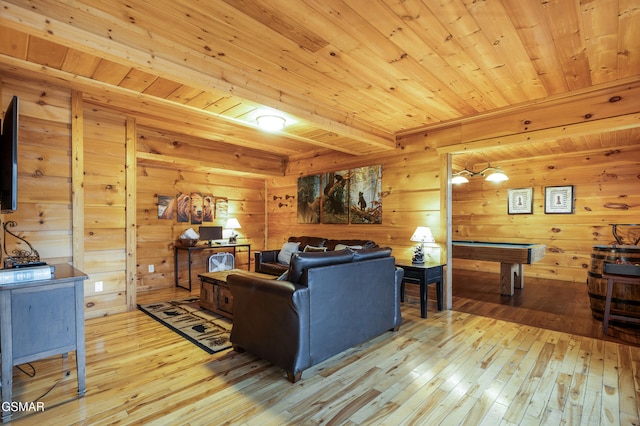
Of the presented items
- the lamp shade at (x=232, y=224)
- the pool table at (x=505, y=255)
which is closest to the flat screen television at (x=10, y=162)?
the lamp shade at (x=232, y=224)

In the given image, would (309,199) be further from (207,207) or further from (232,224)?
(207,207)

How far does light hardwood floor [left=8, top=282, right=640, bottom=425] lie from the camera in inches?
74.2

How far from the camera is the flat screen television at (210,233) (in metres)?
5.84

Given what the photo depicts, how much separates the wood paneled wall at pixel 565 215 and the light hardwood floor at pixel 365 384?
3616 mm

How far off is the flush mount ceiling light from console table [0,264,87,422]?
2232 millimetres

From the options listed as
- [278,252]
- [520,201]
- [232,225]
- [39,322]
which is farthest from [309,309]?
[520,201]

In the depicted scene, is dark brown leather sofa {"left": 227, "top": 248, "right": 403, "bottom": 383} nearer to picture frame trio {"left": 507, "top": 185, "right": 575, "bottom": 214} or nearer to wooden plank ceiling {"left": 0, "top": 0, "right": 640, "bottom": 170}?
wooden plank ceiling {"left": 0, "top": 0, "right": 640, "bottom": 170}

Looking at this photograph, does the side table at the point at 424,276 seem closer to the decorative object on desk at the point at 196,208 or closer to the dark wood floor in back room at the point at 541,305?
the dark wood floor in back room at the point at 541,305

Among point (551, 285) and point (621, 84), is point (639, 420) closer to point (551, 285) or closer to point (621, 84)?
point (621, 84)

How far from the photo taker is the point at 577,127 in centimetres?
320

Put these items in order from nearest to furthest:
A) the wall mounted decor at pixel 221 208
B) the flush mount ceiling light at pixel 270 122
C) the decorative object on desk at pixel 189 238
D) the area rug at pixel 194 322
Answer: the area rug at pixel 194 322 < the flush mount ceiling light at pixel 270 122 < the decorative object on desk at pixel 189 238 < the wall mounted decor at pixel 221 208

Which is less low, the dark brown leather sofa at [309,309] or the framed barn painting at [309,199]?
the framed barn painting at [309,199]

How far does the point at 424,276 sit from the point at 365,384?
179cm

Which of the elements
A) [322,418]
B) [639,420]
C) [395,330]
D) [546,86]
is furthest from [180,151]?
[639,420]
